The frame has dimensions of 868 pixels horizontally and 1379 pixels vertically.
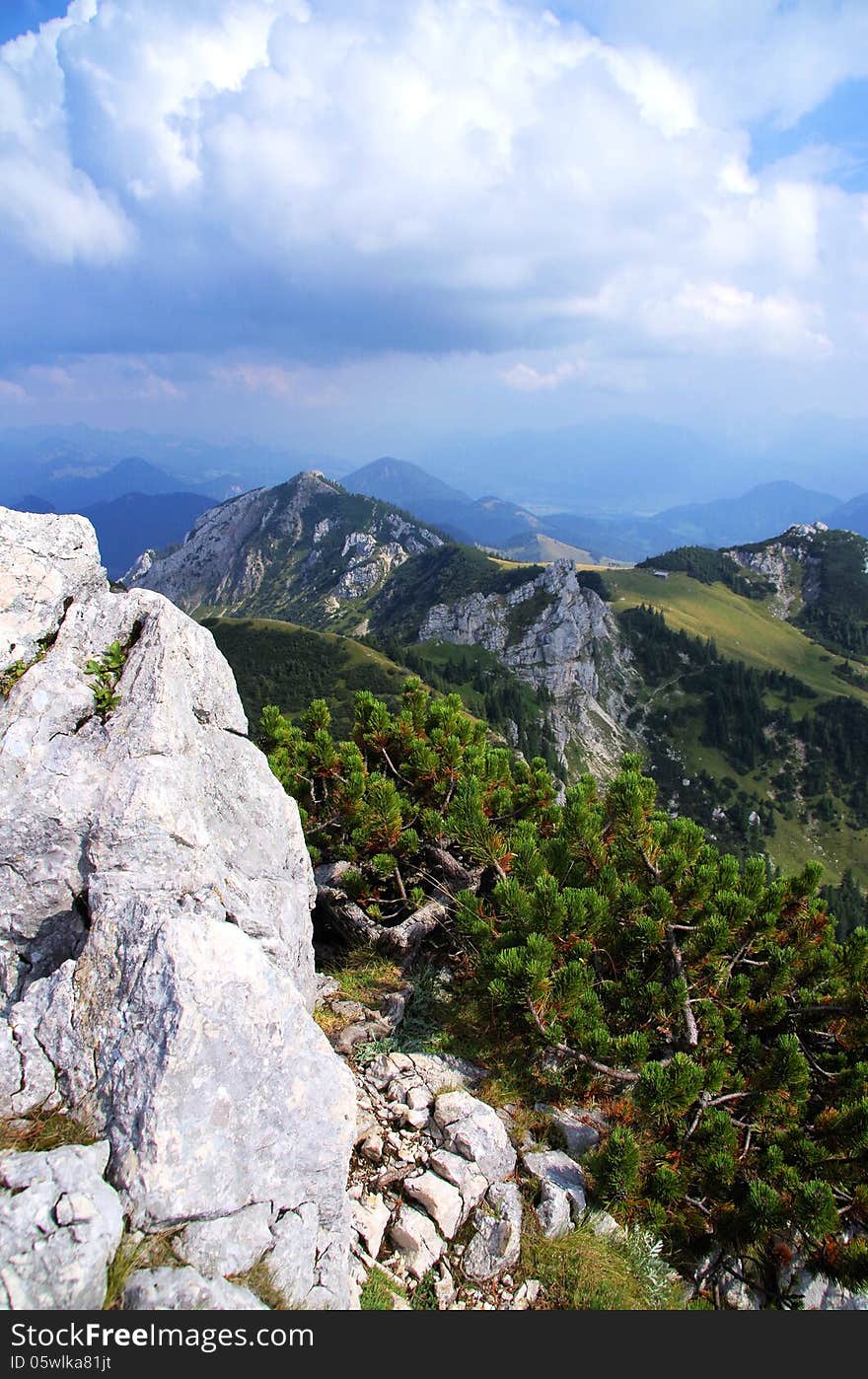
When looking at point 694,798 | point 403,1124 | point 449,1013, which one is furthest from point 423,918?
point 694,798

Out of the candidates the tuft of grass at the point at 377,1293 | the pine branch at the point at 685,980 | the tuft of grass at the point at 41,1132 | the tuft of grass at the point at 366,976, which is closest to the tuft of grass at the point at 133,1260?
the tuft of grass at the point at 41,1132

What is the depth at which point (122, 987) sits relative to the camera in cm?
643

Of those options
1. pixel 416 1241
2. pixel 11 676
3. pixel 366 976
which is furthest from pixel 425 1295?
pixel 11 676

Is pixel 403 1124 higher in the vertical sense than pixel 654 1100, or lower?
lower

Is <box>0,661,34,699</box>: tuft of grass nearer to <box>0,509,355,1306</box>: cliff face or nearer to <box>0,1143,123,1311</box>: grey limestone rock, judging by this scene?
<box>0,509,355,1306</box>: cliff face

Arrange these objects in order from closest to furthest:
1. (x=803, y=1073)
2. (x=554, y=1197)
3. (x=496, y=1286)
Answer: (x=496, y=1286), (x=554, y=1197), (x=803, y=1073)

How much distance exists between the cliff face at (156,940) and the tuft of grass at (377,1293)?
1.41ft

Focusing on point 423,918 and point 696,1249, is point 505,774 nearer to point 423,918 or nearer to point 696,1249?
point 423,918

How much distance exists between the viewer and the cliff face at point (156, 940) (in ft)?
19.4

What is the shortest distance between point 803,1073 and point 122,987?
28.1ft

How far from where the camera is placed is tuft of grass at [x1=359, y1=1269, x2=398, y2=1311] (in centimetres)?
641

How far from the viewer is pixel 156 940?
6.59 m

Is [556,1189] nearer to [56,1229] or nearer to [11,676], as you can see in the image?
[56,1229]

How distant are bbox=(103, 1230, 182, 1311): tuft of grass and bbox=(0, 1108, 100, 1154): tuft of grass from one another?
2.93 ft
